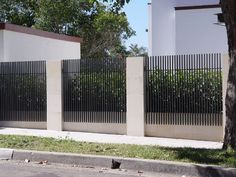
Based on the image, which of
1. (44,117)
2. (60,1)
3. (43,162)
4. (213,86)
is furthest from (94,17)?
(43,162)

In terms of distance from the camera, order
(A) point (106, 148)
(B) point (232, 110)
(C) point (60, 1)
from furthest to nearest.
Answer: (C) point (60, 1) < (A) point (106, 148) < (B) point (232, 110)

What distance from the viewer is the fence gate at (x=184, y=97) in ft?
44.6

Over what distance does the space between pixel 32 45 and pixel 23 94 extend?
14.7 feet

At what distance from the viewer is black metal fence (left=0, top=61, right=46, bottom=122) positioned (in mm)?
16516

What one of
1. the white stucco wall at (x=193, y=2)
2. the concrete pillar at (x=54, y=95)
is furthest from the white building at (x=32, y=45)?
the white stucco wall at (x=193, y=2)

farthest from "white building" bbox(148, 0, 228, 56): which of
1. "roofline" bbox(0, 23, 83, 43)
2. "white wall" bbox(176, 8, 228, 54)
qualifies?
"roofline" bbox(0, 23, 83, 43)

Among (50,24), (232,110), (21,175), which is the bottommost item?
(21,175)

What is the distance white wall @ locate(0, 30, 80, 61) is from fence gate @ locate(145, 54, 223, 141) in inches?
258

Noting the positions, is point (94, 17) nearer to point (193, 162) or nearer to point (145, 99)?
point (145, 99)

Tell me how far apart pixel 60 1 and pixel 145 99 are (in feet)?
68.6

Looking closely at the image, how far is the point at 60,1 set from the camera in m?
34.2

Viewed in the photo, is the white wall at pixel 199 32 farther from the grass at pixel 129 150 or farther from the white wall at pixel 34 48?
the grass at pixel 129 150

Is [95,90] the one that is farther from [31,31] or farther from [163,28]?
[163,28]

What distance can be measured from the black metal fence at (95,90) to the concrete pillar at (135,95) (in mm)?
299
